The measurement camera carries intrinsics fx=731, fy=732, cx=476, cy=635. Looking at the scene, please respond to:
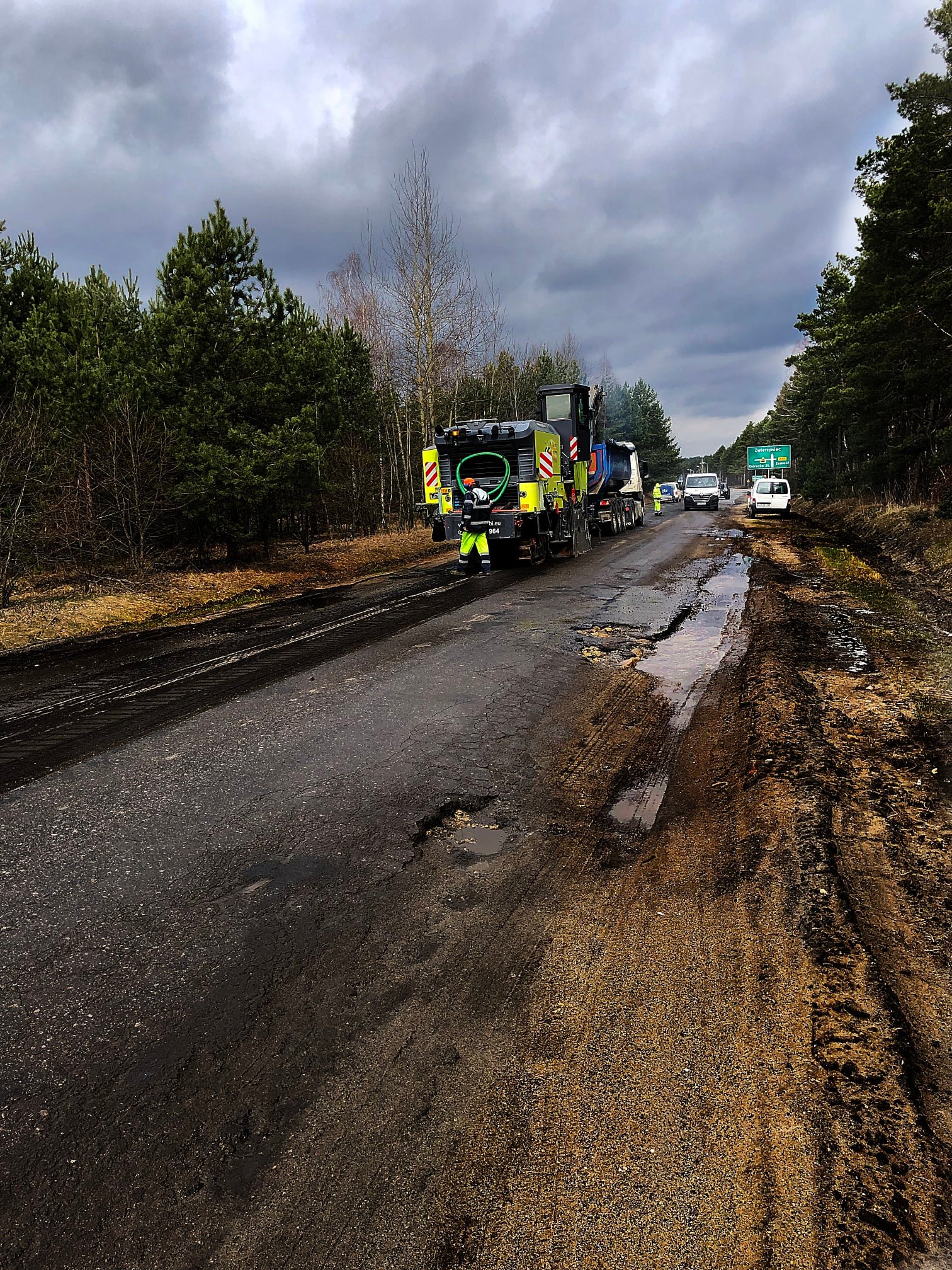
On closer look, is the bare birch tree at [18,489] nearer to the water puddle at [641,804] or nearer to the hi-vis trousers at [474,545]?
the hi-vis trousers at [474,545]

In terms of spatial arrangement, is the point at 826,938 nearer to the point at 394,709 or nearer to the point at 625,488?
the point at 394,709

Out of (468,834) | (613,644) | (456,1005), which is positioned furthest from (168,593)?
(456,1005)

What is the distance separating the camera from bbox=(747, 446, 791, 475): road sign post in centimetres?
4562

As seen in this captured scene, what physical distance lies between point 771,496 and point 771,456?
→ 17.0 metres

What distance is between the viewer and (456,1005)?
278 centimetres

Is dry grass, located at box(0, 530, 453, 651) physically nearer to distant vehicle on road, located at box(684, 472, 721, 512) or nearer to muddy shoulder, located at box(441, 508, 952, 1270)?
muddy shoulder, located at box(441, 508, 952, 1270)

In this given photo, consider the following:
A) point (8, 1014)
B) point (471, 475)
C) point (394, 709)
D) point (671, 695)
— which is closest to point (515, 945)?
point (8, 1014)

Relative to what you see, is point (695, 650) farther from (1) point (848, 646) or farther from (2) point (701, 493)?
(2) point (701, 493)

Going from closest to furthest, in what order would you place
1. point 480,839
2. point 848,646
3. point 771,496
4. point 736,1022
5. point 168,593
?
point 736,1022, point 480,839, point 848,646, point 168,593, point 771,496

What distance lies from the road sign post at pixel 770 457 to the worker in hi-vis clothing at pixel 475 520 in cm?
3552

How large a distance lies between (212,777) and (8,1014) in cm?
223

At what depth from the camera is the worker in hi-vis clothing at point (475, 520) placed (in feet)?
49.3

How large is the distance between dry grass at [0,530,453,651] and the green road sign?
32.7m

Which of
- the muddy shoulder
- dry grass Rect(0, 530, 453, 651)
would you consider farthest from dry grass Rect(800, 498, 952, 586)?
dry grass Rect(0, 530, 453, 651)
